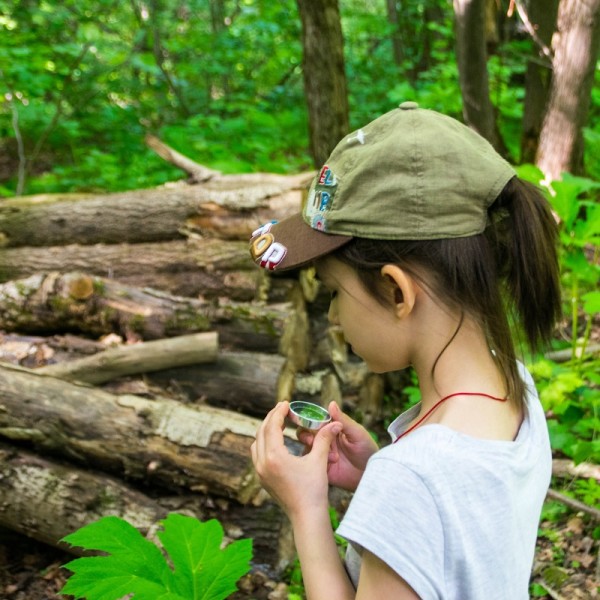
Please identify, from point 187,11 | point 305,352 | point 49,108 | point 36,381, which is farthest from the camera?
point 187,11

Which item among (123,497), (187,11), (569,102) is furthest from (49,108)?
(123,497)

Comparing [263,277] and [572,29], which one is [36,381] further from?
[572,29]

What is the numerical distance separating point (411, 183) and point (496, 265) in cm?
26

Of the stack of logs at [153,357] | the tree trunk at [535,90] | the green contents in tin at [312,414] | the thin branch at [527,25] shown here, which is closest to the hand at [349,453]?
the green contents in tin at [312,414]

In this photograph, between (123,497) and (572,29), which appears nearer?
(123,497)

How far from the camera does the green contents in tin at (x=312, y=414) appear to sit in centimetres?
144

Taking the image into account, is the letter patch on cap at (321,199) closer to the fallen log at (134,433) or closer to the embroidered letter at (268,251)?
the embroidered letter at (268,251)

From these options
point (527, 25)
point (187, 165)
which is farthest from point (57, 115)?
point (527, 25)

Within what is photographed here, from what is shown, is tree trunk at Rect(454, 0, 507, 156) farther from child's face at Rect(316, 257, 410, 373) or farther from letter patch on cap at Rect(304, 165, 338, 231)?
child's face at Rect(316, 257, 410, 373)

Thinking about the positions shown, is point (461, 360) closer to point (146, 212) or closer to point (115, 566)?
point (115, 566)

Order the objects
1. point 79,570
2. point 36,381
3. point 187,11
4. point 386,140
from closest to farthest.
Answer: point 386,140
point 79,570
point 36,381
point 187,11

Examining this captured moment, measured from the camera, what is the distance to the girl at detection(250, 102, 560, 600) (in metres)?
1.03

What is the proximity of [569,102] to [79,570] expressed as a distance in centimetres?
514

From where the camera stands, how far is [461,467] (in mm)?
1043
